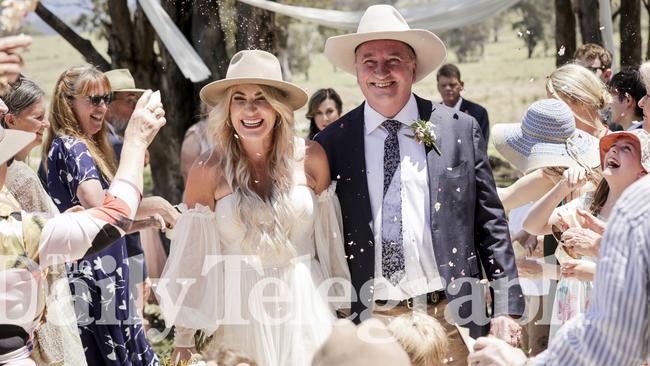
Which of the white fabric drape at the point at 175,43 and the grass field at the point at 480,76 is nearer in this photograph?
the white fabric drape at the point at 175,43

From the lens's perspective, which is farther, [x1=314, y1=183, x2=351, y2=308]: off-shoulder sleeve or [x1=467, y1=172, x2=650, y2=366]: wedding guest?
[x1=314, y1=183, x2=351, y2=308]: off-shoulder sleeve

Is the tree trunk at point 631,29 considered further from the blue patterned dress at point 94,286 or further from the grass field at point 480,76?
the grass field at point 480,76

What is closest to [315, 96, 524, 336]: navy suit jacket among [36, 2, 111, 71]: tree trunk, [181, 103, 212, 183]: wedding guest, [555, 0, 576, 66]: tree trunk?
[181, 103, 212, 183]: wedding guest

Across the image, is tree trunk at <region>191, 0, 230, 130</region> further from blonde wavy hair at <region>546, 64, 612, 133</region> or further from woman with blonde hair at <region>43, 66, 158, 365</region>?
blonde wavy hair at <region>546, 64, 612, 133</region>

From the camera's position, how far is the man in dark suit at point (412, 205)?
4234 millimetres

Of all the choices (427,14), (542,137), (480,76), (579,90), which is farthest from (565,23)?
(480,76)

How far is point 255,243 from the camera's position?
4223 millimetres

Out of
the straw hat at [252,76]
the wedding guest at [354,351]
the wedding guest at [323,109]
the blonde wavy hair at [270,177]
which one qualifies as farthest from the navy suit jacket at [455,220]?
the wedding guest at [323,109]

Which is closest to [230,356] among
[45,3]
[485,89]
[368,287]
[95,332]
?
[368,287]

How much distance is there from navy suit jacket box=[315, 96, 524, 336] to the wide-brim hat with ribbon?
24.7 inches

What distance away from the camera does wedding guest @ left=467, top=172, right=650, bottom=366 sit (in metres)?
2.14

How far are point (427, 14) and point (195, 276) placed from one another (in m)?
5.40

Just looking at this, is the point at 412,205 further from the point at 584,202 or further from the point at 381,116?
the point at 584,202

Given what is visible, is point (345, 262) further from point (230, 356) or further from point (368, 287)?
point (230, 356)
